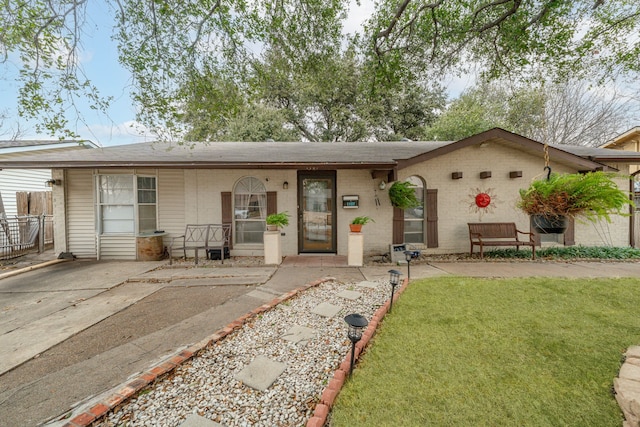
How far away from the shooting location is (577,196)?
8.82 feet

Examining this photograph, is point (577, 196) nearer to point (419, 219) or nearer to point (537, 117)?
point (419, 219)

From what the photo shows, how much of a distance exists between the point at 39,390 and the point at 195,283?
258 centimetres

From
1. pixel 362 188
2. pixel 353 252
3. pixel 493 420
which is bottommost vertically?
pixel 493 420

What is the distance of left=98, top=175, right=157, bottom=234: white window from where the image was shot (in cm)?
659

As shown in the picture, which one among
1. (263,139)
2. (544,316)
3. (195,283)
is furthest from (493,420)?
(263,139)

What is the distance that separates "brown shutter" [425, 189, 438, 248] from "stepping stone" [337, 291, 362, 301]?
3.67 metres

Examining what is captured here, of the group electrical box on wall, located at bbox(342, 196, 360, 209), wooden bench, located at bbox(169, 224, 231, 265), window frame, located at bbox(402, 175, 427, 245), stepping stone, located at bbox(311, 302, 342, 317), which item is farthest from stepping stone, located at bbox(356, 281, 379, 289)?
wooden bench, located at bbox(169, 224, 231, 265)

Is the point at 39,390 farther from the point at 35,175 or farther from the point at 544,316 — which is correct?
the point at 35,175

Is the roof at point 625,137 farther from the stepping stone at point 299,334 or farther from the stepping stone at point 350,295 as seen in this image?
the stepping stone at point 299,334

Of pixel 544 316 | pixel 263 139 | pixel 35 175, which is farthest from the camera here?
pixel 263 139

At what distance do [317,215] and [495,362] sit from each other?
16.5 ft

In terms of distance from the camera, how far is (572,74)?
263 inches

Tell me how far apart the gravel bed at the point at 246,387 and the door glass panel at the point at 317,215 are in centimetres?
369

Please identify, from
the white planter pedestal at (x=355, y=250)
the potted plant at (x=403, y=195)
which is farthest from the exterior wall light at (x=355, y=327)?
the potted plant at (x=403, y=195)
